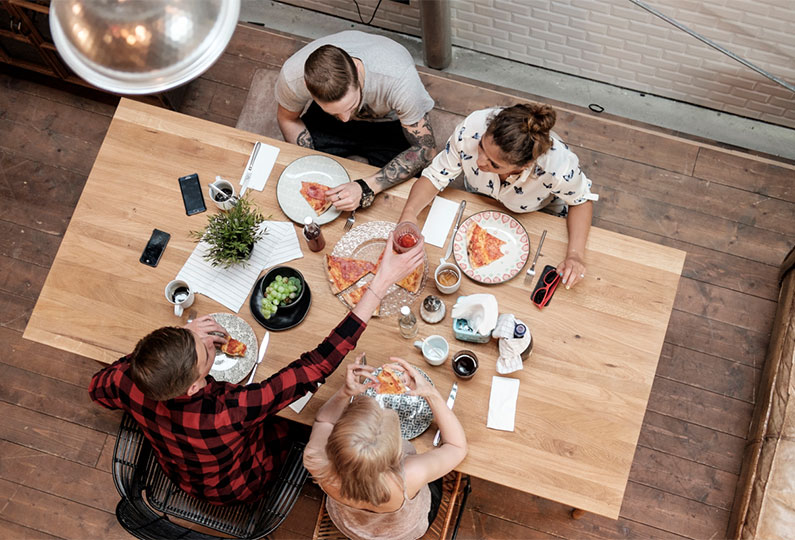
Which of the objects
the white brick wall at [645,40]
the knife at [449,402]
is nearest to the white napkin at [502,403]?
the knife at [449,402]

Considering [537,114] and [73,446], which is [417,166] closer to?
[537,114]

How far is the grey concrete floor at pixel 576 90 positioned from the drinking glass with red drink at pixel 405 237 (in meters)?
1.72

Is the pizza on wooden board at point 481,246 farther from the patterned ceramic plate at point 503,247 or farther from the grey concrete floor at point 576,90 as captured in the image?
the grey concrete floor at point 576,90

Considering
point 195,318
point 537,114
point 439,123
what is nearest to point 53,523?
point 195,318

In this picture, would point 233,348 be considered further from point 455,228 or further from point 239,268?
point 455,228

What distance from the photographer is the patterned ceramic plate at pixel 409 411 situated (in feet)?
6.60

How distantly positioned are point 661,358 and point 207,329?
7.02 ft

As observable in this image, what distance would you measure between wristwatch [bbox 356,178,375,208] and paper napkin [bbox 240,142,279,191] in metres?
0.37

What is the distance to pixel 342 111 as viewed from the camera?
2.34 metres

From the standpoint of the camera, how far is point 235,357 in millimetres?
2141

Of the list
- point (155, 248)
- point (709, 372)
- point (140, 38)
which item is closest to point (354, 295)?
point (155, 248)

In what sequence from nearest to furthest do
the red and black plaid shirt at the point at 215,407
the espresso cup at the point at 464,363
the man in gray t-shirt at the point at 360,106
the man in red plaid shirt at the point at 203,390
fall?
the man in red plaid shirt at the point at 203,390
the red and black plaid shirt at the point at 215,407
the espresso cup at the point at 464,363
the man in gray t-shirt at the point at 360,106

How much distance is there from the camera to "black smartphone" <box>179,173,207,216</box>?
232 cm

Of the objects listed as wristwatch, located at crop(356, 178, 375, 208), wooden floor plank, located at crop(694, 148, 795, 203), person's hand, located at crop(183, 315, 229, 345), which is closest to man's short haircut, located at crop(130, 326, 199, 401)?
person's hand, located at crop(183, 315, 229, 345)
